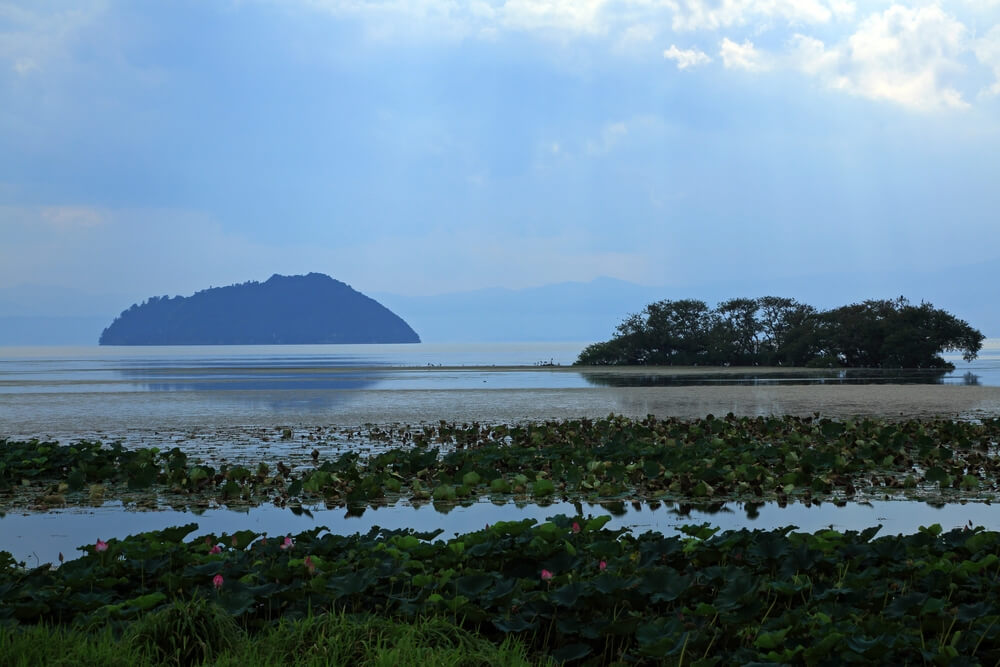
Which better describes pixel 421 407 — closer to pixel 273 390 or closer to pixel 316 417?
pixel 316 417

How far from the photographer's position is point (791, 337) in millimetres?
64000

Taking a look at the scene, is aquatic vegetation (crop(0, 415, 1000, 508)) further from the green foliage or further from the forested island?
the forested island

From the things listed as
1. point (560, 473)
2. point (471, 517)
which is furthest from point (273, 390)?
point (471, 517)

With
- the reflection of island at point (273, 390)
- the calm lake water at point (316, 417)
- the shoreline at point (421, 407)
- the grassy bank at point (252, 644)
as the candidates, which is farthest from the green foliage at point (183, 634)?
the reflection of island at point (273, 390)

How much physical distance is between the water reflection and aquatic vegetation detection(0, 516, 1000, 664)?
251cm

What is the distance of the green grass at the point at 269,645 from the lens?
497 centimetres

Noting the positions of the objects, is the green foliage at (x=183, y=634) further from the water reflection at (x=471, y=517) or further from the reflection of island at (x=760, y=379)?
the reflection of island at (x=760, y=379)

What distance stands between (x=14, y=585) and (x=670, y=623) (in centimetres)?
443

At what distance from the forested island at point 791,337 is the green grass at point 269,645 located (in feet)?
197

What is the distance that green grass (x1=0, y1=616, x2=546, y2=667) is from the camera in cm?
497

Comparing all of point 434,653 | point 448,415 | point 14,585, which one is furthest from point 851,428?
point 14,585

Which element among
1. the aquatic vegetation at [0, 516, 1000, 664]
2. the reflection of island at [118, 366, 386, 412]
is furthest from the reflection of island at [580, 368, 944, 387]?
the aquatic vegetation at [0, 516, 1000, 664]

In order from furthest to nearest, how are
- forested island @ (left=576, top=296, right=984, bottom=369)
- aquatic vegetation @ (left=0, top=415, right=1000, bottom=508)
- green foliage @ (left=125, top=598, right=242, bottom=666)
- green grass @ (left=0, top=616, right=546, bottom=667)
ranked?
forested island @ (left=576, top=296, right=984, bottom=369), aquatic vegetation @ (left=0, top=415, right=1000, bottom=508), green foliage @ (left=125, top=598, right=242, bottom=666), green grass @ (left=0, top=616, right=546, bottom=667)

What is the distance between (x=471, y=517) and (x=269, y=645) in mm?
5149
